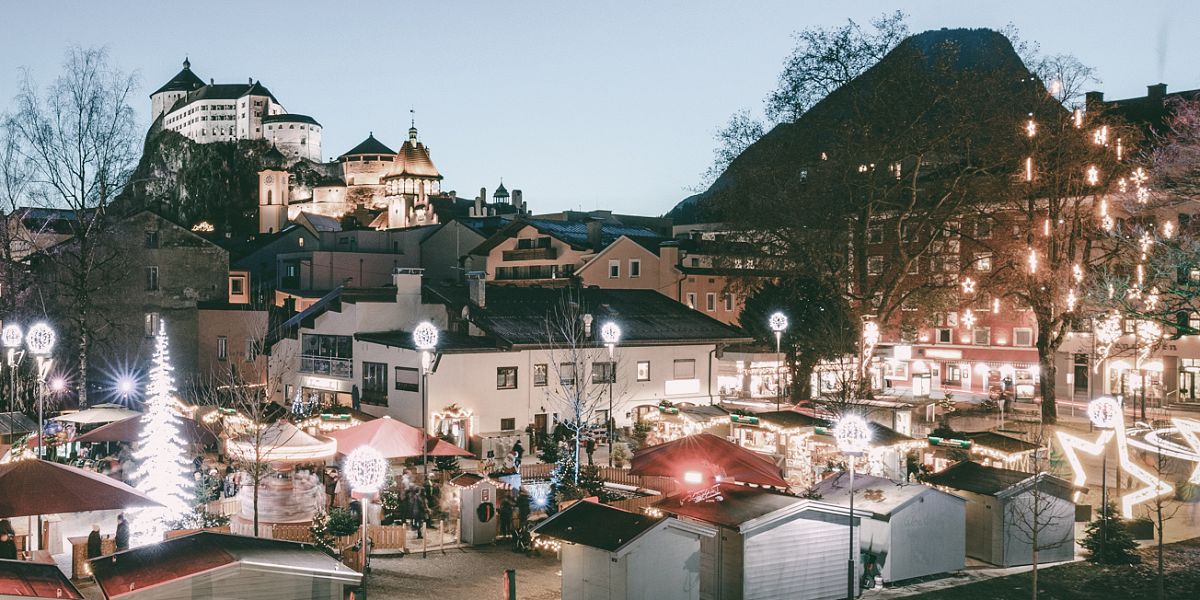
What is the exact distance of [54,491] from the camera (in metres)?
17.1

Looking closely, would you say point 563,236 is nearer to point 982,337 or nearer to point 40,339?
point 982,337

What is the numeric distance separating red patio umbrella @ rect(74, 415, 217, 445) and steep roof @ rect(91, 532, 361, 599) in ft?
47.6

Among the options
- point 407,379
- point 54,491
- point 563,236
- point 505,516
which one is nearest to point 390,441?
point 505,516

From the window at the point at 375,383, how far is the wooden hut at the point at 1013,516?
21995 millimetres

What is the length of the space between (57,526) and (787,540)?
50.6 feet

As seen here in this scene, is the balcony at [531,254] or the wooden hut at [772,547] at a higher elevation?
the balcony at [531,254]

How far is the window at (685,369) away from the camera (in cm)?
4181

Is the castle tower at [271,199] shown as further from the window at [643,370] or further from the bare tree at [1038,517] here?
the bare tree at [1038,517]

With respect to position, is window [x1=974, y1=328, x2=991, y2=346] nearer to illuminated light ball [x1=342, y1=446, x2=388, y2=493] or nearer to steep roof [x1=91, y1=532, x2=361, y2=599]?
illuminated light ball [x1=342, y1=446, x2=388, y2=493]

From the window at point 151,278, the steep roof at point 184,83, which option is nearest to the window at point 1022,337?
the window at point 151,278

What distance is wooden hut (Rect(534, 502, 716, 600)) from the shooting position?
15.8m

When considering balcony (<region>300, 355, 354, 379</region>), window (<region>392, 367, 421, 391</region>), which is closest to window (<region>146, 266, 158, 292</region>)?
balcony (<region>300, 355, 354, 379</region>)

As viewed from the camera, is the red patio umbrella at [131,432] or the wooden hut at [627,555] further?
the red patio umbrella at [131,432]

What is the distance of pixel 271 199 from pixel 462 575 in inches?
4524
